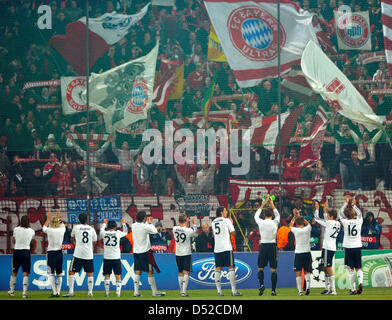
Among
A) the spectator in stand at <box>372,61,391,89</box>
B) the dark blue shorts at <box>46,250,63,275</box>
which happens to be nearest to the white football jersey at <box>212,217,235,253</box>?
the dark blue shorts at <box>46,250,63,275</box>

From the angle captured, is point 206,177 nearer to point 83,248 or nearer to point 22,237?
A: point 83,248

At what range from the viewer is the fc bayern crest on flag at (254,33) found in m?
19.5

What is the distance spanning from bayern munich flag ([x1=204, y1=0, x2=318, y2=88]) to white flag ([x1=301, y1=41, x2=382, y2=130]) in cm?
49

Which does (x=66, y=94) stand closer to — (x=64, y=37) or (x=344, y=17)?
→ (x=64, y=37)

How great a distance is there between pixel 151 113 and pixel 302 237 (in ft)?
22.2

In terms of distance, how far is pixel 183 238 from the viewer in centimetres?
1405

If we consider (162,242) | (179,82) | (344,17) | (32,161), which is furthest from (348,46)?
(32,161)

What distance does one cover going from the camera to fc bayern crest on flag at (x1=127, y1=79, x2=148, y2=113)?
19.2m

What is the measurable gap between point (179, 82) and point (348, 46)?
192 inches

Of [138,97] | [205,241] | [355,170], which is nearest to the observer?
[205,241]

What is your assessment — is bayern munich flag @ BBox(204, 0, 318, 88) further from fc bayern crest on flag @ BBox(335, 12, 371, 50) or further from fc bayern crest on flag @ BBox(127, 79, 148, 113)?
fc bayern crest on flag @ BBox(127, 79, 148, 113)

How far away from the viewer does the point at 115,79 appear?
63.6 feet

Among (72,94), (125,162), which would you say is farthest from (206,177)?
(72,94)

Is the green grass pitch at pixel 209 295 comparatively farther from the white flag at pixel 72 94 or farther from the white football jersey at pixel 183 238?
the white flag at pixel 72 94
